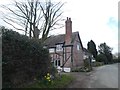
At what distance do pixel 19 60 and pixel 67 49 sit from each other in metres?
27.7

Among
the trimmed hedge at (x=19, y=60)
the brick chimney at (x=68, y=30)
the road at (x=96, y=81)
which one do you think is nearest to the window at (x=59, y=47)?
the brick chimney at (x=68, y=30)

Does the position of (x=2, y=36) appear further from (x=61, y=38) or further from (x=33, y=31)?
(x=61, y=38)

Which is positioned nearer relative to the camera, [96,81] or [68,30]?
[96,81]

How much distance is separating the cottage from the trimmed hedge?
22.6 metres

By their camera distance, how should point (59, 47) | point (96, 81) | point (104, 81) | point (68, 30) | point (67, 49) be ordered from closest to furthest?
point (104, 81), point (96, 81), point (68, 30), point (67, 49), point (59, 47)

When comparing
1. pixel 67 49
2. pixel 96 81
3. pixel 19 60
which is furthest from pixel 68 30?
pixel 19 60

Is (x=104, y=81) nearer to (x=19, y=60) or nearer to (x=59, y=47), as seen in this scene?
(x=19, y=60)

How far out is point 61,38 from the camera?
42.5 metres

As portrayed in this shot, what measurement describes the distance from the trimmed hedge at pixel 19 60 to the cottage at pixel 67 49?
74.1ft

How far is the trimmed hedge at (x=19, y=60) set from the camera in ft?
37.3

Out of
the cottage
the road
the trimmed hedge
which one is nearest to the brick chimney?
the cottage

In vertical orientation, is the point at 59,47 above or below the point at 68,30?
below

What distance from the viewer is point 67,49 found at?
39812mm

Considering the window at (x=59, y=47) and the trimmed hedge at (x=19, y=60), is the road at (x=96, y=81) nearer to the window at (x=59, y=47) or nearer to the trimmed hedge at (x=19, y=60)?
the trimmed hedge at (x=19, y=60)
